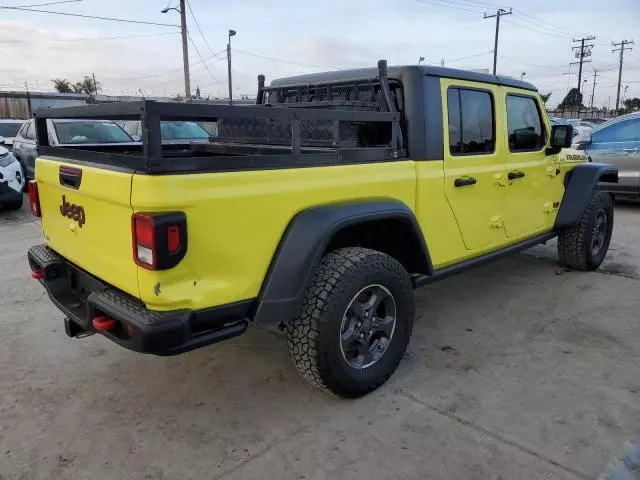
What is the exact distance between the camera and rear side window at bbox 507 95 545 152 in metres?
4.10

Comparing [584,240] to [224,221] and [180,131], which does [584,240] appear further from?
[180,131]

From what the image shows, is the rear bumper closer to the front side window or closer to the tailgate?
the tailgate

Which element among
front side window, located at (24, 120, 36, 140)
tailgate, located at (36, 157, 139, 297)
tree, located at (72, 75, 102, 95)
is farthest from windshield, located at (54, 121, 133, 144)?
tree, located at (72, 75, 102, 95)

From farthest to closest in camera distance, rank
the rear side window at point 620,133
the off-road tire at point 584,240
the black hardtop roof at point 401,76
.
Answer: the rear side window at point 620,133
the off-road tire at point 584,240
the black hardtop roof at point 401,76

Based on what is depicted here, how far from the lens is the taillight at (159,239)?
7.07 ft

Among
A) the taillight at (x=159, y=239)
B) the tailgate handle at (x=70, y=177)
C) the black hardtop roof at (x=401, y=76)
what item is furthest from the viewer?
the black hardtop roof at (x=401, y=76)

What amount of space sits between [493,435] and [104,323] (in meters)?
1.98

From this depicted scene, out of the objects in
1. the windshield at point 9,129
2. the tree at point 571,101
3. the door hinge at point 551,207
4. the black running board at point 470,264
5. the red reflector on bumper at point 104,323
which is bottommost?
the black running board at point 470,264

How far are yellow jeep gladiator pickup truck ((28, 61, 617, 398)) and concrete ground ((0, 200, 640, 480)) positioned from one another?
1.13 feet

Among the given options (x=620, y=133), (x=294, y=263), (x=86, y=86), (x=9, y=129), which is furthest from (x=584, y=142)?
(x=86, y=86)

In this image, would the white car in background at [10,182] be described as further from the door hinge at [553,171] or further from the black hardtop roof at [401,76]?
the door hinge at [553,171]

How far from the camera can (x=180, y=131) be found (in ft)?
36.8

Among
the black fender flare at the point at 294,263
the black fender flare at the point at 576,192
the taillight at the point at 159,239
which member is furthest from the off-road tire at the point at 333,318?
the black fender flare at the point at 576,192

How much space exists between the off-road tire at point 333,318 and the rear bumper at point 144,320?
34 cm
